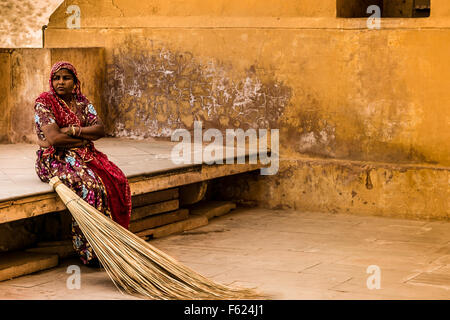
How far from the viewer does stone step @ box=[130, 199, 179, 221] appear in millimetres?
6207

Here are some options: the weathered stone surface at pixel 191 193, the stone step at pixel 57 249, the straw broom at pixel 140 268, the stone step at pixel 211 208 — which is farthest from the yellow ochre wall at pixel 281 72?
the straw broom at pixel 140 268

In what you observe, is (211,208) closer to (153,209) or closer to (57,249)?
(153,209)

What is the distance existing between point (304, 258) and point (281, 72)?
2.21 metres

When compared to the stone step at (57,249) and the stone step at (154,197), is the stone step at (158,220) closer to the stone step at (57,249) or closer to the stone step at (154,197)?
the stone step at (154,197)

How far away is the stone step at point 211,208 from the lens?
7059 mm

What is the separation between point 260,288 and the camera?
4805mm

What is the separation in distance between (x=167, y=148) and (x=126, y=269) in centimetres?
279

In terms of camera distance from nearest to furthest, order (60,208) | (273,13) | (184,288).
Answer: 1. (184,288)
2. (60,208)
3. (273,13)

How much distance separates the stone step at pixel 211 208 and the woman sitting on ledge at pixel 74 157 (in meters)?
1.67

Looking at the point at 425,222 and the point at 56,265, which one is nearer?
the point at 56,265

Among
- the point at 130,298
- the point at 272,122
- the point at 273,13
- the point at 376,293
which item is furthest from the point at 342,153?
the point at 130,298

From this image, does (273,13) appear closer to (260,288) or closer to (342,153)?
(342,153)

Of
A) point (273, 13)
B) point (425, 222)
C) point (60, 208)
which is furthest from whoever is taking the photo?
point (273, 13)

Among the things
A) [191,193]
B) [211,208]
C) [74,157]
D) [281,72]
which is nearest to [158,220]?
[191,193]
